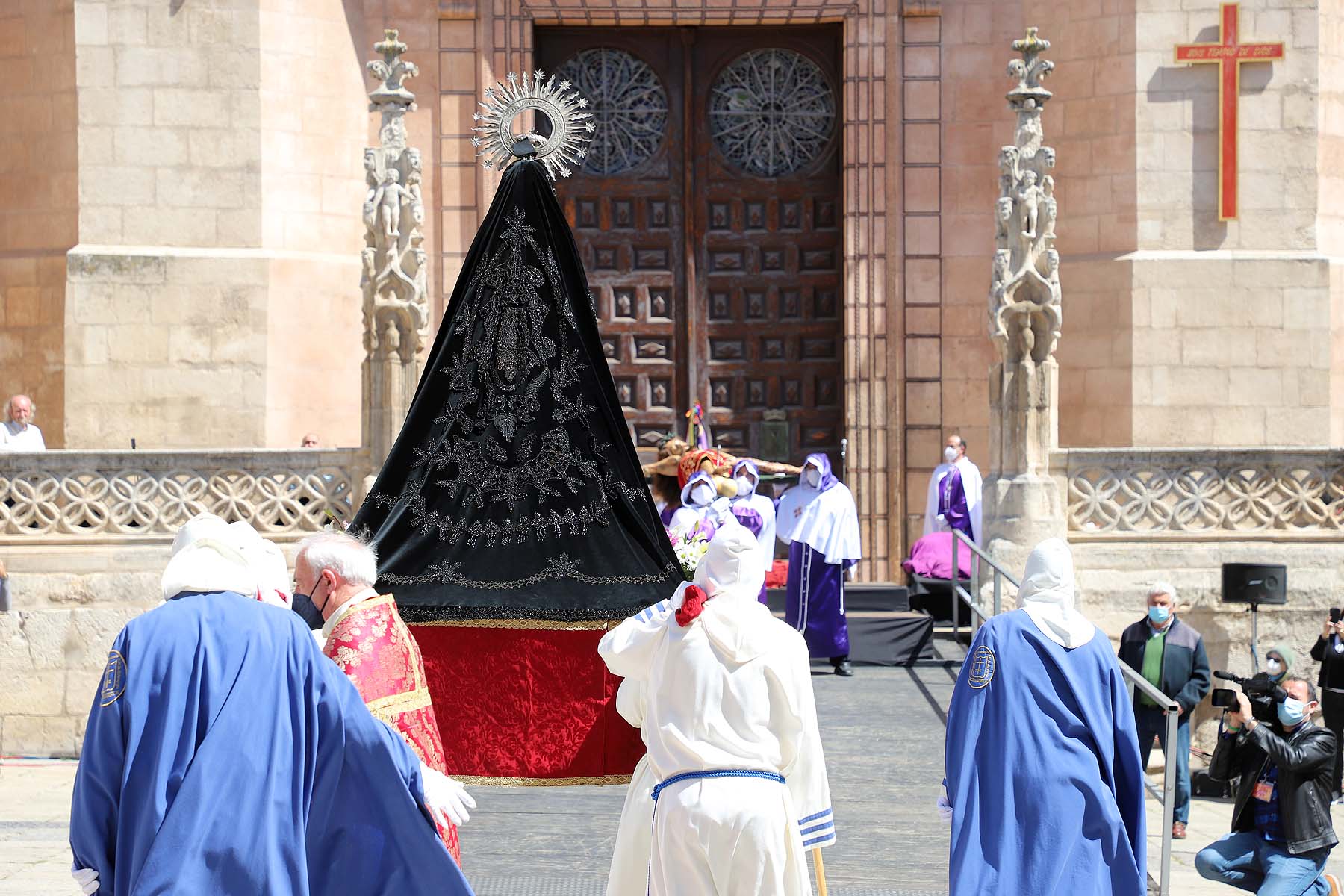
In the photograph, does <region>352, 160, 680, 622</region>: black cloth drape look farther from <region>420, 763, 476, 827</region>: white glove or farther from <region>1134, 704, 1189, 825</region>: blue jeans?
<region>1134, 704, 1189, 825</region>: blue jeans

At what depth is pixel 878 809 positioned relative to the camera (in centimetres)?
903

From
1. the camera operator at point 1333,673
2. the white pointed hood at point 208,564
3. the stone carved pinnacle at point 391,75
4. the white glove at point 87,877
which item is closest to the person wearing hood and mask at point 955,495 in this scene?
the camera operator at point 1333,673

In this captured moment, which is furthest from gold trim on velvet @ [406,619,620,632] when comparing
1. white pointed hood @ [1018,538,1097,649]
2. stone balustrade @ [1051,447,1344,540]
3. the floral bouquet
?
stone balustrade @ [1051,447,1344,540]

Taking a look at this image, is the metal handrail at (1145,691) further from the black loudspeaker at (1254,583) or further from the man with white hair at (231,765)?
the man with white hair at (231,765)

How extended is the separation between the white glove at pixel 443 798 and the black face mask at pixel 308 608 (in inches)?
29.9

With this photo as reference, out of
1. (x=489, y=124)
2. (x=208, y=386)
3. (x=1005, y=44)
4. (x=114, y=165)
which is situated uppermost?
(x=1005, y=44)

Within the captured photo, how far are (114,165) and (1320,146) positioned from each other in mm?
10591

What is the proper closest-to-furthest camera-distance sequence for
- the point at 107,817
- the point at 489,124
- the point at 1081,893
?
the point at 107,817 → the point at 1081,893 → the point at 489,124

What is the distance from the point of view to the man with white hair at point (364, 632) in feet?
16.6

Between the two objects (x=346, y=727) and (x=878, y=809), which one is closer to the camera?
(x=346, y=727)

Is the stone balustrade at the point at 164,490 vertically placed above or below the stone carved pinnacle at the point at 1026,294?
below

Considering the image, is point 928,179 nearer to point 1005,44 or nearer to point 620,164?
point 1005,44

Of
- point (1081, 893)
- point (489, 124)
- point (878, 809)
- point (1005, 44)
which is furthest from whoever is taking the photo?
point (1005, 44)

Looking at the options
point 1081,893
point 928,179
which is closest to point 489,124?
point 1081,893
